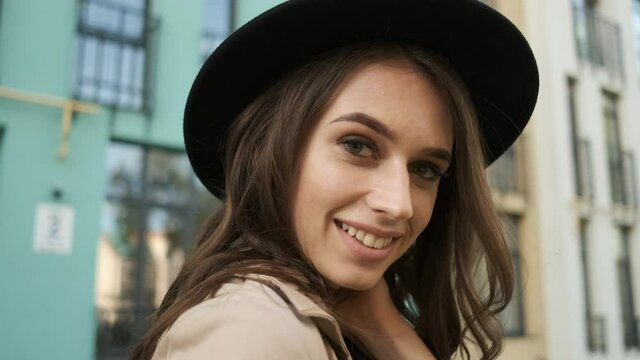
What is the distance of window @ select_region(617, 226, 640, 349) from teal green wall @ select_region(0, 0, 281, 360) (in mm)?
3311

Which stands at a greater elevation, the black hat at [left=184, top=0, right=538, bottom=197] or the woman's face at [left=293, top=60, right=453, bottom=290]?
the black hat at [left=184, top=0, right=538, bottom=197]

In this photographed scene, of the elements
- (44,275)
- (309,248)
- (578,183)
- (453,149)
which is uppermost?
(578,183)

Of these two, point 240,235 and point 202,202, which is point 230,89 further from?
point 202,202

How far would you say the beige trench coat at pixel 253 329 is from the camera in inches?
16.7

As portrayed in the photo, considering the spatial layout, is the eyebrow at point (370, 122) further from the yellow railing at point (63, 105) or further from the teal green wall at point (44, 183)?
the yellow railing at point (63, 105)

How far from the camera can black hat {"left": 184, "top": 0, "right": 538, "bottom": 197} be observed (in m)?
0.66

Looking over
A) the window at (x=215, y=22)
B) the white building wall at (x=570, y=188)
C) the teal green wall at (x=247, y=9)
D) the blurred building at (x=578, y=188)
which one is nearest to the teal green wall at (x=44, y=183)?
the window at (x=215, y=22)

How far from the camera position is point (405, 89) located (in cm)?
65

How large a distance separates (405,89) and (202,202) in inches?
100

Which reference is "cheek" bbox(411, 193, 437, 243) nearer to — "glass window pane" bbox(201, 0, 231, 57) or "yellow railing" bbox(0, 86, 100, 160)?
"yellow railing" bbox(0, 86, 100, 160)

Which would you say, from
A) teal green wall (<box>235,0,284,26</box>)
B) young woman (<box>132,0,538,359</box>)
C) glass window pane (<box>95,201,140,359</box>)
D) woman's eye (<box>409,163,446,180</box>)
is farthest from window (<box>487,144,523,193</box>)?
woman's eye (<box>409,163,446,180</box>)

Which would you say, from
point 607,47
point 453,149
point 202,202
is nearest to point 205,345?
point 453,149

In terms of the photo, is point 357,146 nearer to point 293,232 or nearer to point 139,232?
point 293,232

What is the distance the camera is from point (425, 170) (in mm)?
685
